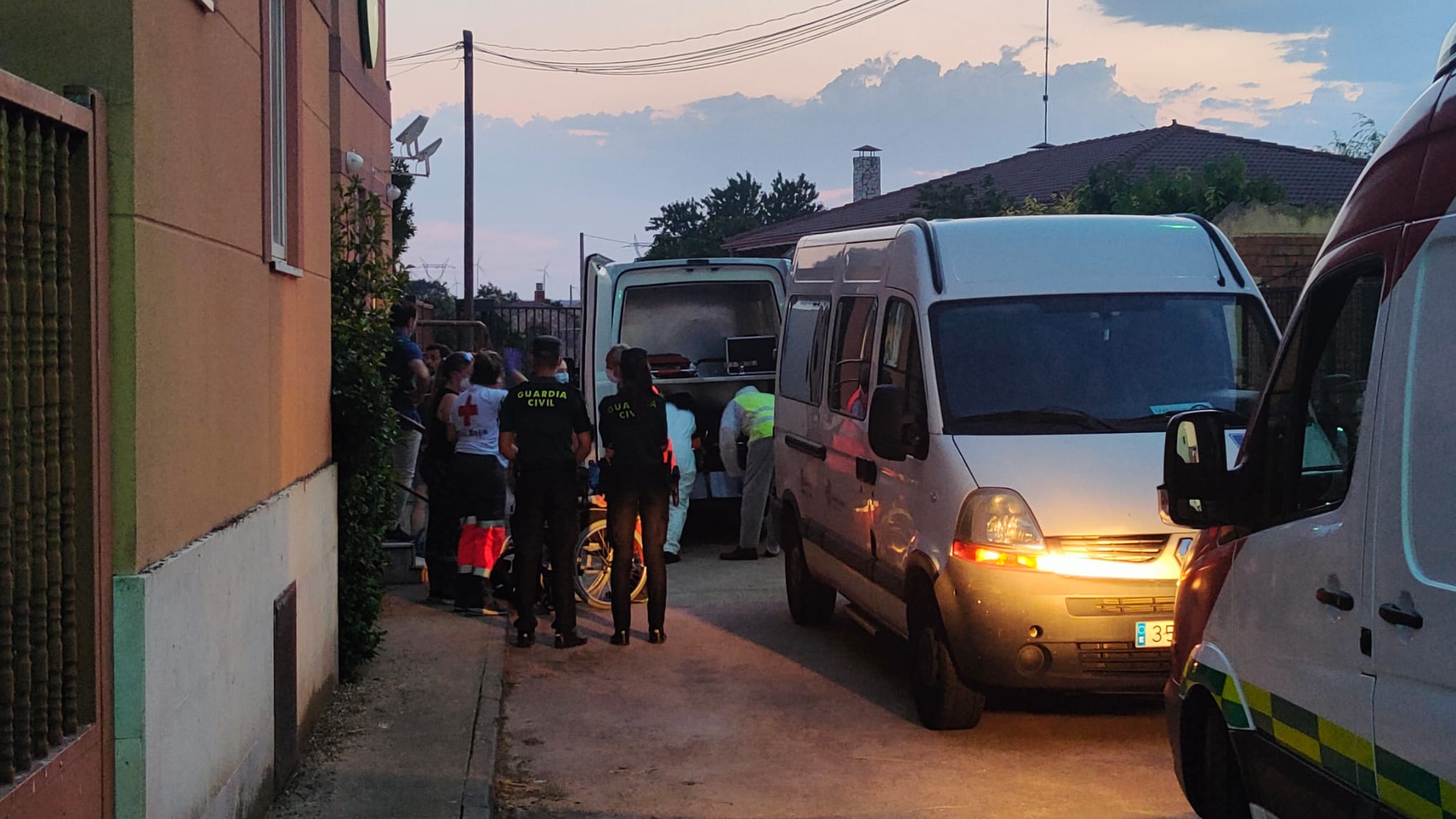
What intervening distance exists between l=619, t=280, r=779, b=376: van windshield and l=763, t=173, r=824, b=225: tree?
5607 centimetres

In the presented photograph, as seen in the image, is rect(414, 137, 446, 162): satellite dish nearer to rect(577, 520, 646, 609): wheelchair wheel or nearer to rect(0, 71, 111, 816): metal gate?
rect(577, 520, 646, 609): wheelchair wheel

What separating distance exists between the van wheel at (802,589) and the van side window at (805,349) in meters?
0.88

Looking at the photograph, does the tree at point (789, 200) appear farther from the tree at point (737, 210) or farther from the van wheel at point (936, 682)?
the van wheel at point (936, 682)

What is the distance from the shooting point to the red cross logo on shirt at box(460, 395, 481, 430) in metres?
10.4

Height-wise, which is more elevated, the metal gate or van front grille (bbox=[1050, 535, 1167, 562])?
the metal gate

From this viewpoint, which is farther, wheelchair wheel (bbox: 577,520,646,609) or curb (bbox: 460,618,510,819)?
wheelchair wheel (bbox: 577,520,646,609)

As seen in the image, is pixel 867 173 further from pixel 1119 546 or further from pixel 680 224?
pixel 1119 546

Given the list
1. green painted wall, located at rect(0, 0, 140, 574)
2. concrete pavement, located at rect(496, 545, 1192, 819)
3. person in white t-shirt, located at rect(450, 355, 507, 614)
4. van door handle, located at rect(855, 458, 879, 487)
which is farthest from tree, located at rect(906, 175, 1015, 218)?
green painted wall, located at rect(0, 0, 140, 574)

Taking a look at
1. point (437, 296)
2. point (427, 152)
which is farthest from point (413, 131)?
point (437, 296)

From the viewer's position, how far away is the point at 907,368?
26.5 ft

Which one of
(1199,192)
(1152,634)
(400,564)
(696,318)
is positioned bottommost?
(400,564)

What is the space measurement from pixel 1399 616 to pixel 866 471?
5.21 m

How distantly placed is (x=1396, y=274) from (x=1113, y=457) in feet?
12.1

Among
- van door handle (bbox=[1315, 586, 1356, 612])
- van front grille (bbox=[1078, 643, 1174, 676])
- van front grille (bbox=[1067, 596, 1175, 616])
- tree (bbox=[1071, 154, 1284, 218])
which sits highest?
tree (bbox=[1071, 154, 1284, 218])
